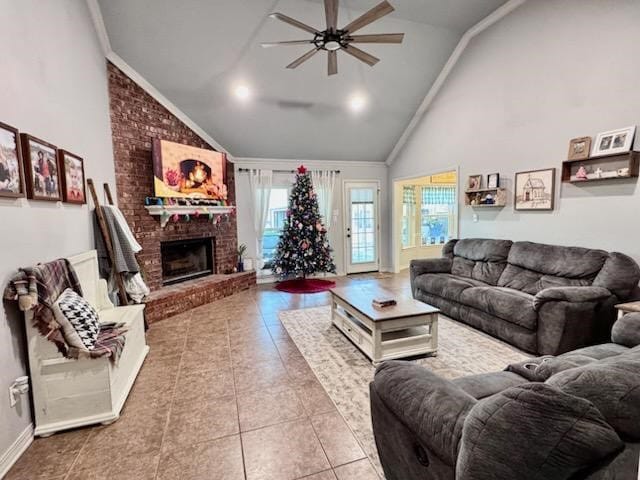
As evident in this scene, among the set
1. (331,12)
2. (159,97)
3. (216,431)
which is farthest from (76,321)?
(159,97)

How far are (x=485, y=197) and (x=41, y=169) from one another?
4897 millimetres

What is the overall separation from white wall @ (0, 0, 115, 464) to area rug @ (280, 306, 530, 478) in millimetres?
2049

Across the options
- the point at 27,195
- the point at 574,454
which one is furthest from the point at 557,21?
the point at 27,195

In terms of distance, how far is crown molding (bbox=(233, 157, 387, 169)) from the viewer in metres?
6.15

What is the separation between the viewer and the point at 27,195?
2174 millimetres

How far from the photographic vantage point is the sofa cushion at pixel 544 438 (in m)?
0.80

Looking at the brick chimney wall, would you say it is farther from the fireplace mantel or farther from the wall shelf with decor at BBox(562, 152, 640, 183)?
the wall shelf with decor at BBox(562, 152, 640, 183)

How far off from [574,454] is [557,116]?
395cm

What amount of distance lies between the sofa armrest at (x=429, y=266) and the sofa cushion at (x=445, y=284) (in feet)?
0.25

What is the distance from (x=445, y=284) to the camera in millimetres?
4016

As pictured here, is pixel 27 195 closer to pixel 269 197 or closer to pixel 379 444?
pixel 379 444

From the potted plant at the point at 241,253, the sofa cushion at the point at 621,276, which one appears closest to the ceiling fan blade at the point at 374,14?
the sofa cushion at the point at 621,276

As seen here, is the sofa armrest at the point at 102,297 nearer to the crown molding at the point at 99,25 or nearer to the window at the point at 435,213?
the crown molding at the point at 99,25

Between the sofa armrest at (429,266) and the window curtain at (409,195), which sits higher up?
the window curtain at (409,195)
